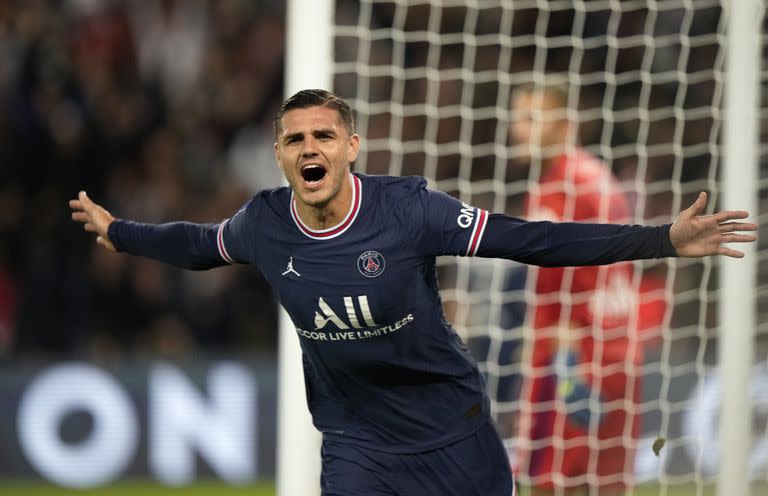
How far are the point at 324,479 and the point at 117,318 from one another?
216 inches

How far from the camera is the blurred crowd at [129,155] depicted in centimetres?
914

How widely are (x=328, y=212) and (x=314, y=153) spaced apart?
192 millimetres

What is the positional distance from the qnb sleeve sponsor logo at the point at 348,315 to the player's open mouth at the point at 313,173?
347mm

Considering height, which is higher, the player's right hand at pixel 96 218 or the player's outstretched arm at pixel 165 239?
the player's right hand at pixel 96 218

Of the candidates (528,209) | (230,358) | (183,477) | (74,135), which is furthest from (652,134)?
(74,135)

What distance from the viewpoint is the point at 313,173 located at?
12.6ft

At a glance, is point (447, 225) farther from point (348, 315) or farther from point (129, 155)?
point (129, 155)

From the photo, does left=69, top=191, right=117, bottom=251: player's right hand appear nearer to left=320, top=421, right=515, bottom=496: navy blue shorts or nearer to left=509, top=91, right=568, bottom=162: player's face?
left=320, top=421, right=515, bottom=496: navy blue shorts

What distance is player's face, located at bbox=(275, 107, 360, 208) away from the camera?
149 inches

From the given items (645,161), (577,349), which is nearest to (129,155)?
(645,161)

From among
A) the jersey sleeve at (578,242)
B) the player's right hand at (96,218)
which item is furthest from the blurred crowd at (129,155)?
the jersey sleeve at (578,242)

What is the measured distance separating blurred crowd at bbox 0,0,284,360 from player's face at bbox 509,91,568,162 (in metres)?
3.95

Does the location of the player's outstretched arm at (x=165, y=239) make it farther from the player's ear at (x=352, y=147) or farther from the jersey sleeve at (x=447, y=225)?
the jersey sleeve at (x=447, y=225)

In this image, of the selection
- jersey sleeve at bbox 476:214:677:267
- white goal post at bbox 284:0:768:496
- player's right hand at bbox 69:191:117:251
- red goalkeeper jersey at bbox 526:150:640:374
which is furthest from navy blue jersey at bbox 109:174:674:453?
red goalkeeper jersey at bbox 526:150:640:374
